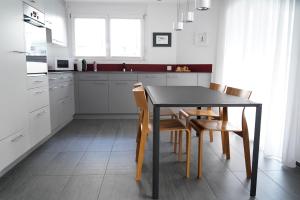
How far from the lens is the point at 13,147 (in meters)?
2.40

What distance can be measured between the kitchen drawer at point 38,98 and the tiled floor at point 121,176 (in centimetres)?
57

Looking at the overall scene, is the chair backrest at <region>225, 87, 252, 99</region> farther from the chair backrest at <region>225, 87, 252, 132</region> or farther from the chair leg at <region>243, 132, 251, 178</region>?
the chair leg at <region>243, 132, 251, 178</region>

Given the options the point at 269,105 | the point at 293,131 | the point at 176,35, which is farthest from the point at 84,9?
the point at 293,131

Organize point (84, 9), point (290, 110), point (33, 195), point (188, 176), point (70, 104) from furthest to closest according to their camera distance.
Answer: point (84, 9)
point (70, 104)
point (290, 110)
point (188, 176)
point (33, 195)

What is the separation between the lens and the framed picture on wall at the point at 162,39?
5.12 metres

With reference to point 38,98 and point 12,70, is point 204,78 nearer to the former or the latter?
point 38,98

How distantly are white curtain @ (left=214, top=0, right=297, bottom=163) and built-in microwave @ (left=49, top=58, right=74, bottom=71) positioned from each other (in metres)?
3.00

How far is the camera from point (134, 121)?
465 centimetres

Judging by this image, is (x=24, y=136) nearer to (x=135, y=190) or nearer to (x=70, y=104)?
(x=135, y=190)

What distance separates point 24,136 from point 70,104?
187 centimetres

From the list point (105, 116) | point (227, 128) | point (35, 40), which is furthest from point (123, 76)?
point (227, 128)

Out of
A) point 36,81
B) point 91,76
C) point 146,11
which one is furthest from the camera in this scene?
point 146,11

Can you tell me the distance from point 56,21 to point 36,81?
5.28 ft

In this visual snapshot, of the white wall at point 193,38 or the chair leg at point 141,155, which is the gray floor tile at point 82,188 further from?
the white wall at point 193,38
